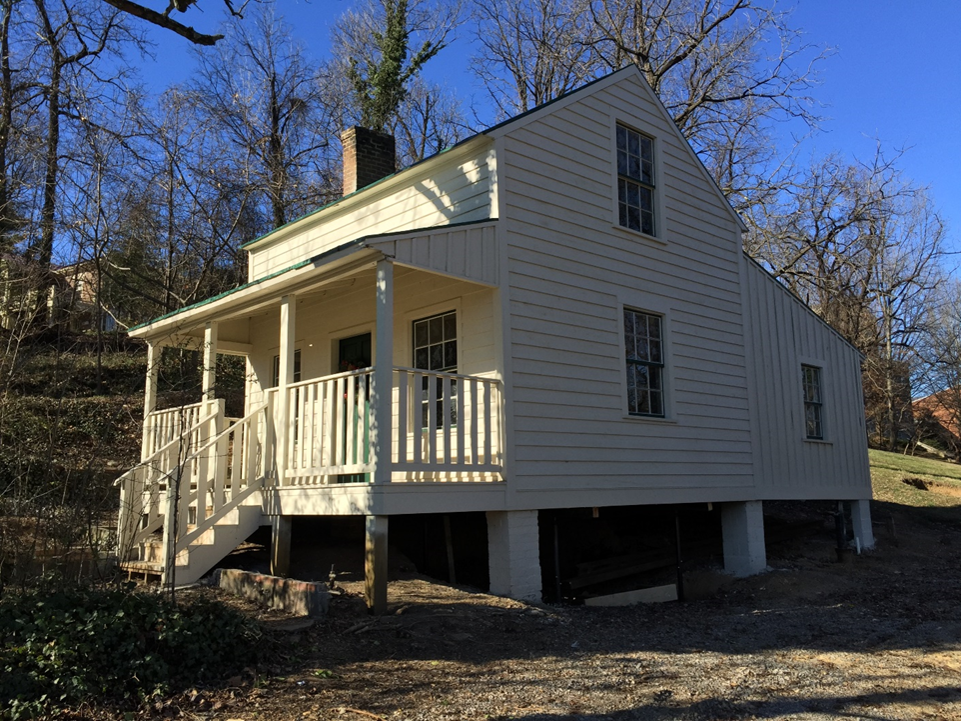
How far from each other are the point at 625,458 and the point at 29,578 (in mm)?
7124

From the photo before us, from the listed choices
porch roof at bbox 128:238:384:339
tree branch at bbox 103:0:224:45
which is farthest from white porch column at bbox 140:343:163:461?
A: tree branch at bbox 103:0:224:45

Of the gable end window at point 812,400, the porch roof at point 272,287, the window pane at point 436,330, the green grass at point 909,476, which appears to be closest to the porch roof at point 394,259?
the porch roof at point 272,287

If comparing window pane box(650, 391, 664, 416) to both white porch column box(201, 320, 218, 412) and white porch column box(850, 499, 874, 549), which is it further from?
white porch column box(850, 499, 874, 549)

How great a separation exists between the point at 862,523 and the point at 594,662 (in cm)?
1091

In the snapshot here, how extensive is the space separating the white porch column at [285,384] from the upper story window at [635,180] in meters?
4.95

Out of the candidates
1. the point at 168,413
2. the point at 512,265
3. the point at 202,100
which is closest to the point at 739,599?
the point at 512,265

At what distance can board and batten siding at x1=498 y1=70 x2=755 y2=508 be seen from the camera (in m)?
9.95

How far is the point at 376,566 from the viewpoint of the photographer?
7.78m

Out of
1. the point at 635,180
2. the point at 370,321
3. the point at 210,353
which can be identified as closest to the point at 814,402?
the point at 635,180

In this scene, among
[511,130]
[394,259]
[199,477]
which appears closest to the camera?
[394,259]

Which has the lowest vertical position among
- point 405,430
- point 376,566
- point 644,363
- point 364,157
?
point 376,566

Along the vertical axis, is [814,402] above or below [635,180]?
below

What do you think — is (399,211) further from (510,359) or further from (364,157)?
(510,359)

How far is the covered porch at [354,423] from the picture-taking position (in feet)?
26.8
